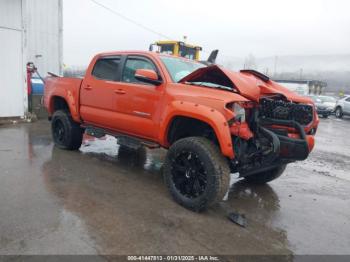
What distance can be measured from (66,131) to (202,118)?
3.48m

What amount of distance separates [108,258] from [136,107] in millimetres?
2446

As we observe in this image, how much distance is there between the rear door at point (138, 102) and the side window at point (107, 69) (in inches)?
10.3

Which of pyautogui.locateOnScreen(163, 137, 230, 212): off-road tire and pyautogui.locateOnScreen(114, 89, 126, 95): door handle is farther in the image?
pyautogui.locateOnScreen(114, 89, 126, 95): door handle

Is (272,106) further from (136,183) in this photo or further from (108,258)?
(108,258)

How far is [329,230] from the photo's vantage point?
13.1 feet

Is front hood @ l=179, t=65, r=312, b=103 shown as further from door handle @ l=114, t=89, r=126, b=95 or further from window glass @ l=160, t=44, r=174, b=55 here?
window glass @ l=160, t=44, r=174, b=55

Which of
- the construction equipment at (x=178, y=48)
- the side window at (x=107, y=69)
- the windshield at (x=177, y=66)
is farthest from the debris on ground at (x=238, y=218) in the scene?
the construction equipment at (x=178, y=48)

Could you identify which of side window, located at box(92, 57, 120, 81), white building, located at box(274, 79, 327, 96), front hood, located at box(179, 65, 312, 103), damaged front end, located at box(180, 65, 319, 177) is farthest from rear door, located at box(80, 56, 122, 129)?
white building, located at box(274, 79, 327, 96)

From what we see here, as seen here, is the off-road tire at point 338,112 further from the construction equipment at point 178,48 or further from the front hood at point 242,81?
the front hood at point 242,81

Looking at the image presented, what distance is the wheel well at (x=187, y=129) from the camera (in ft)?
14.5

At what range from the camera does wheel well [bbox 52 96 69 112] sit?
275 inches

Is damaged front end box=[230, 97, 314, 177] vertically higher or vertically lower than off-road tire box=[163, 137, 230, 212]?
higher

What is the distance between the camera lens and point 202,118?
4.00m

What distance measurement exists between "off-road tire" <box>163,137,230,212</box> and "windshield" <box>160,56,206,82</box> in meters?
1.06
